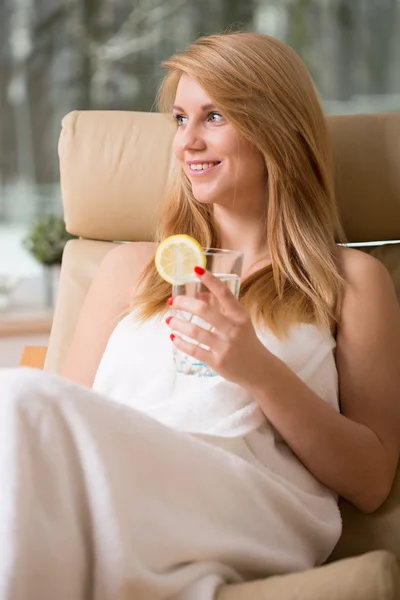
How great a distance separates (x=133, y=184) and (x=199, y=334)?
30.1 inches

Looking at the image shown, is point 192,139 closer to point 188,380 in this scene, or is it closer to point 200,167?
point 200,167

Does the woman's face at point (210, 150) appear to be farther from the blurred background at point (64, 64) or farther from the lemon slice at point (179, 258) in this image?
the blurred background at point (64, 64)

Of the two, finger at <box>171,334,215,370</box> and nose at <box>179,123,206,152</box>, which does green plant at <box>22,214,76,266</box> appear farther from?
finger at <box>171,334,215,370</box>

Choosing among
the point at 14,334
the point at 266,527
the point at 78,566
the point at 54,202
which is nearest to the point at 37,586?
the point at 78,566

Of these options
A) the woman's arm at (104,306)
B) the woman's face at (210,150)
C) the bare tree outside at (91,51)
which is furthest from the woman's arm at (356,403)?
the bare tree outside at (91,51)

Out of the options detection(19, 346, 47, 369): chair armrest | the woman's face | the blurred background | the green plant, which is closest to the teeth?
the woman's face

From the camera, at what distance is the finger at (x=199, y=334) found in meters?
1.23

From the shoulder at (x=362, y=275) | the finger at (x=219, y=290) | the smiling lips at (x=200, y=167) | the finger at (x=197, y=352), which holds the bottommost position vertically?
the shoulder at (x=362, y=275)

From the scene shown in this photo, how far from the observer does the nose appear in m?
1.57

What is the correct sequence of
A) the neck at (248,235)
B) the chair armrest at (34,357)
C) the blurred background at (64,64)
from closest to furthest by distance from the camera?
the neck at (248,235)
the chair armrest at (34,357)
the blurred background at (64,64)

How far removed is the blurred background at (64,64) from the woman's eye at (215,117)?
1.70 m

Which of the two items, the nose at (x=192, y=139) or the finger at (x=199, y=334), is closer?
the finger at (x=199, y=334)

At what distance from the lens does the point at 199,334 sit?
4.04 ft

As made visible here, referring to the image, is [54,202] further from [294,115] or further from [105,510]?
[105,510]
